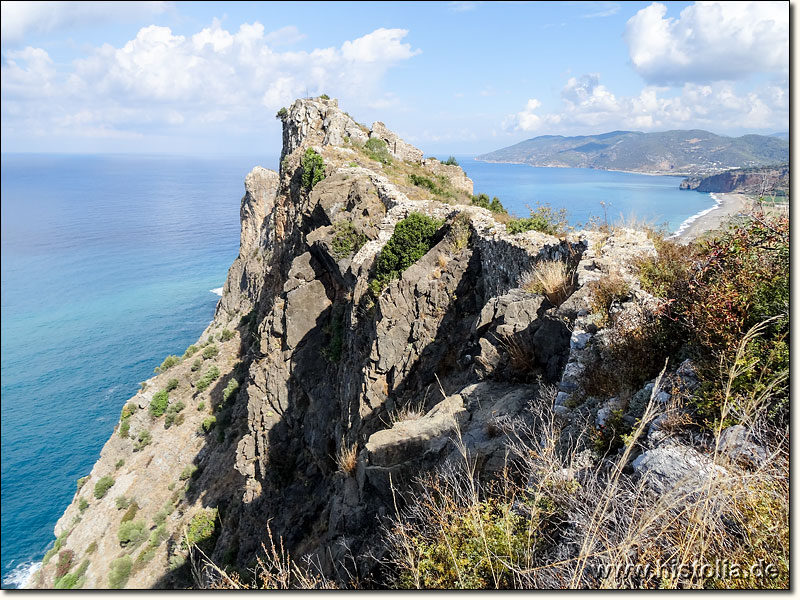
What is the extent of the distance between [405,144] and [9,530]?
1649 inches

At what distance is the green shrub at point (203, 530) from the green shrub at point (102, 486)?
1248cm

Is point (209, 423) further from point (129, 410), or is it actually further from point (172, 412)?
point (129, 410)

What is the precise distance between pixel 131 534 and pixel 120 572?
2235 mm

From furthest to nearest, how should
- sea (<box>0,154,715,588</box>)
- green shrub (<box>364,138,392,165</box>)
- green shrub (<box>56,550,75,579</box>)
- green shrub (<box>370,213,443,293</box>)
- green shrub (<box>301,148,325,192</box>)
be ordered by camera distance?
1. sea (<box>0,154,715,588</box>)
2. green shrub (<box>364,138,392,165</box>)
3. green shrub (<box>56,550,75,579</box>)
4. green shrub (<box>301,148,325,192</box>)
5. green shrub (<box>370,213,443,293</box>)

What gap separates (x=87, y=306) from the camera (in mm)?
73875

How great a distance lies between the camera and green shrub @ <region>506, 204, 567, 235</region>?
10.8 metres

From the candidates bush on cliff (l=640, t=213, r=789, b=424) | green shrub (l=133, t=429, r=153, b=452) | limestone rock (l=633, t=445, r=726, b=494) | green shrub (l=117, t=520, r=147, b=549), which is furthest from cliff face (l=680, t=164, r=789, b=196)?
green shrub (l=133, t=429, r=153, b=452)

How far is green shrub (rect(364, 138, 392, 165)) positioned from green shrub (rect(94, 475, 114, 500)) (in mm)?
27169

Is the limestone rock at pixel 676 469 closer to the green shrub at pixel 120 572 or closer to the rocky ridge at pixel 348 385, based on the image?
the rocky ridge at pixel 348 385

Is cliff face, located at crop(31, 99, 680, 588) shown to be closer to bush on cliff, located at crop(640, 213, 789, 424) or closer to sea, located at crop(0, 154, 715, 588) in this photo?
bush on cliff, located at crop(640, 213, 789, 424)

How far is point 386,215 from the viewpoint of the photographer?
1698 centimetres

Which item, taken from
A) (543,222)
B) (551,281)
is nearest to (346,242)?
(543,222)

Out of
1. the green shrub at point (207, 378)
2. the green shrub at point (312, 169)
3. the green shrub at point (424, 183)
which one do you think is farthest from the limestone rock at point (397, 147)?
the green shrub at point (207, 378)

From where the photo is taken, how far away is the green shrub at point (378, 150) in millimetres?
26641
